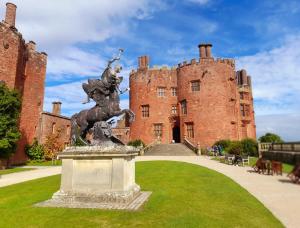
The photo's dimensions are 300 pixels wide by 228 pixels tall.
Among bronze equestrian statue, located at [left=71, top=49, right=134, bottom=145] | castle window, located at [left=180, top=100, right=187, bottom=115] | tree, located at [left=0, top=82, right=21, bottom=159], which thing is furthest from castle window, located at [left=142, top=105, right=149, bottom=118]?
bronze equestrian statue, located at [left=71, top=49, right=134, bottom=145]

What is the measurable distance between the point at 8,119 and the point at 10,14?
11.8 m

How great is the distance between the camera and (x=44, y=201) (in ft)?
26.3

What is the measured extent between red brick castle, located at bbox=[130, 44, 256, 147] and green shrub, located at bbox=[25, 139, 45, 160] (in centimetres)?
1636

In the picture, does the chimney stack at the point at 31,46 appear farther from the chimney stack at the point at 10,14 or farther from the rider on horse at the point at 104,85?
the rider on horse at the point at 104,85

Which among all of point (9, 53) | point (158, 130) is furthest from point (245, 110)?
point (9, 53)

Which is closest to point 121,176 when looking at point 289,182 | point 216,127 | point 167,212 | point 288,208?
point 167,212

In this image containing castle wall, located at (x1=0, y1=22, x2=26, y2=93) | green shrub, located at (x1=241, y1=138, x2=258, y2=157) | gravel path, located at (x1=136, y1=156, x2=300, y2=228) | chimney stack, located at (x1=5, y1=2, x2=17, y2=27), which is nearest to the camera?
gravel path, located at (x1=136, y1=156, x2=300, y2=228)

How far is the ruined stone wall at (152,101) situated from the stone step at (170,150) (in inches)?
183

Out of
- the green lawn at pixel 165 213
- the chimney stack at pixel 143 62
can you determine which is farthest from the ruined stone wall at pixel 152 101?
the green lawn at pixel 165 213

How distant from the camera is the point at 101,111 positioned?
28.8ft

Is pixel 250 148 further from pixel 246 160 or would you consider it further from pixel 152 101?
Result: pixel 152 101

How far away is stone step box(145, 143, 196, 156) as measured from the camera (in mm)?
33438

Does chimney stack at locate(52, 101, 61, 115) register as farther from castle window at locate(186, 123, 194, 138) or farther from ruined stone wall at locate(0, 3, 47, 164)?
castle window at locate(186, 123, 194, 138)

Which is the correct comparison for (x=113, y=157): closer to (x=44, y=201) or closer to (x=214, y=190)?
(x=44, y=201)
